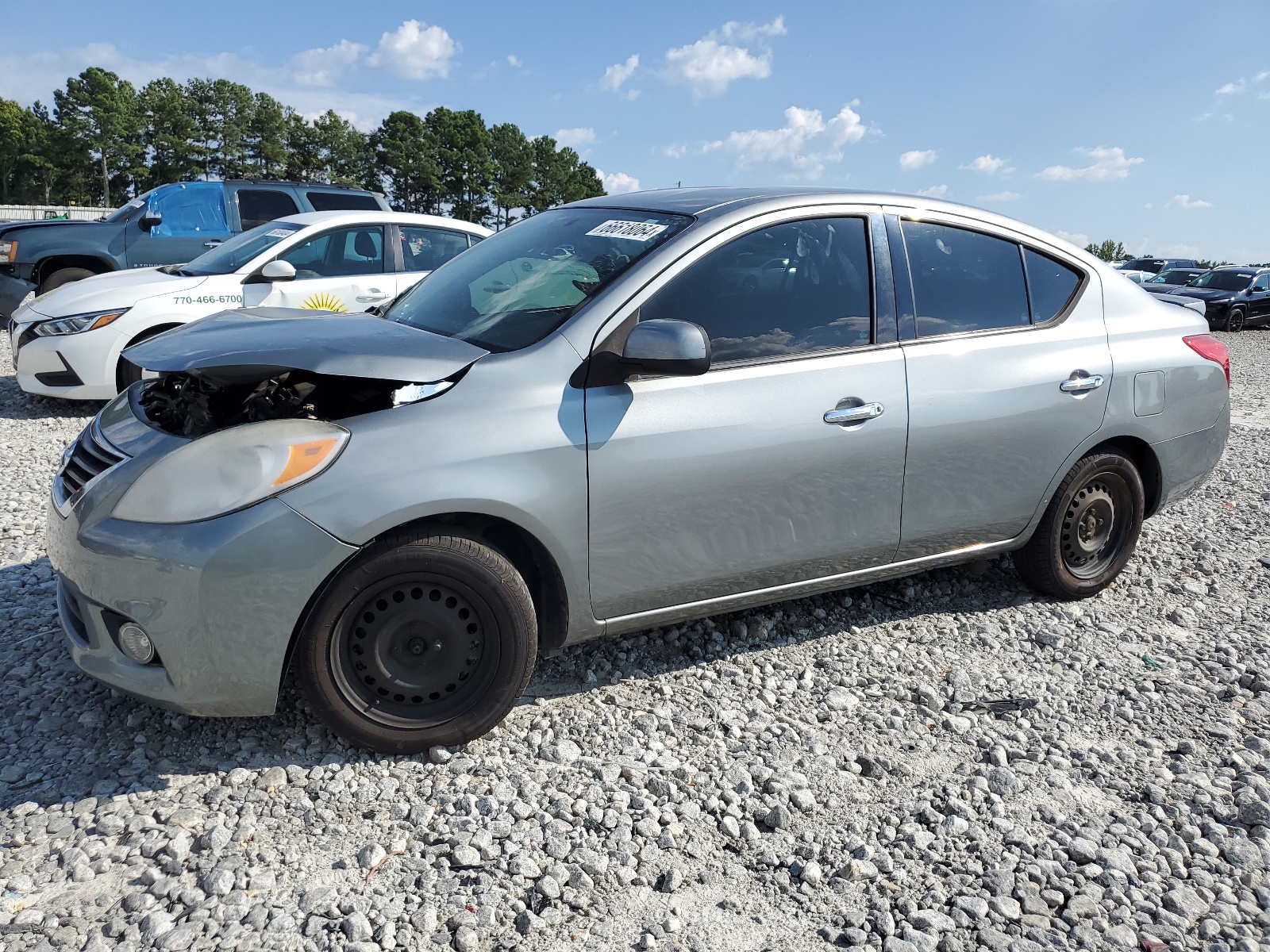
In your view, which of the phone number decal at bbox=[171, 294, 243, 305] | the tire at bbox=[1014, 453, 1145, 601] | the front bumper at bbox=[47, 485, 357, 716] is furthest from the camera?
the phone number decal at bbox=[171, 294, 243, 305]

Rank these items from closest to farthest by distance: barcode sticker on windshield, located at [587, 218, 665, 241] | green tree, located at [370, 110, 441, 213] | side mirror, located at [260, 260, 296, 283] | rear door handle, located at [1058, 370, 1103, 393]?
barcode sticker on windshield, located at [587, 218, 665, 241] < rear door handle, located at [1058, 370, 1103, 393] < side mirror, located at [260, 260, 296, 283] < green tree, located at [370, 110, 441, 213]

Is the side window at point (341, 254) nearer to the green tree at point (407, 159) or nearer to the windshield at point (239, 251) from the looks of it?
the windshield at point (239, 251)

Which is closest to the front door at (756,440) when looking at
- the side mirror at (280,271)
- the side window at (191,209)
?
the side mirror at (280,271)

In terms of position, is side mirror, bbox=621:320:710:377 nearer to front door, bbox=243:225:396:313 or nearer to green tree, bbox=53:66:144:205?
front door, bbox=243:225:396:313

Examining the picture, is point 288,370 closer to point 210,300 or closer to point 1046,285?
point 1046,285

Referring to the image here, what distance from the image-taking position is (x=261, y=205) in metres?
11.2

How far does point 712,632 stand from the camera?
3979mm

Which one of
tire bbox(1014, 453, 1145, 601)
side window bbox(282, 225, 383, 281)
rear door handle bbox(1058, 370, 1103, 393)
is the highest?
side window bbox(282, 225, 383, 281)

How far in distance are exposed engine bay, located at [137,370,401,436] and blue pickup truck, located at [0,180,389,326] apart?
27.0 feet

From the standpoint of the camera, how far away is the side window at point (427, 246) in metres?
8.09

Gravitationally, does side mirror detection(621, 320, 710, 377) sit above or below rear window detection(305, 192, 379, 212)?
below

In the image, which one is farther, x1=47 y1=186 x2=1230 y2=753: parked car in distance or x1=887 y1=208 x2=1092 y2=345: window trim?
x1=887 y1=208 x2=1092 y2=345: window trim

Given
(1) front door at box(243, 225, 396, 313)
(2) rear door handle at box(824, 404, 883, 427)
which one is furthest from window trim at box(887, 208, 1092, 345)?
(1) front door at box(243, 225, 396, 313)

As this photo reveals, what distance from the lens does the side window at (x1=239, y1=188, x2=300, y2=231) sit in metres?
11.1
